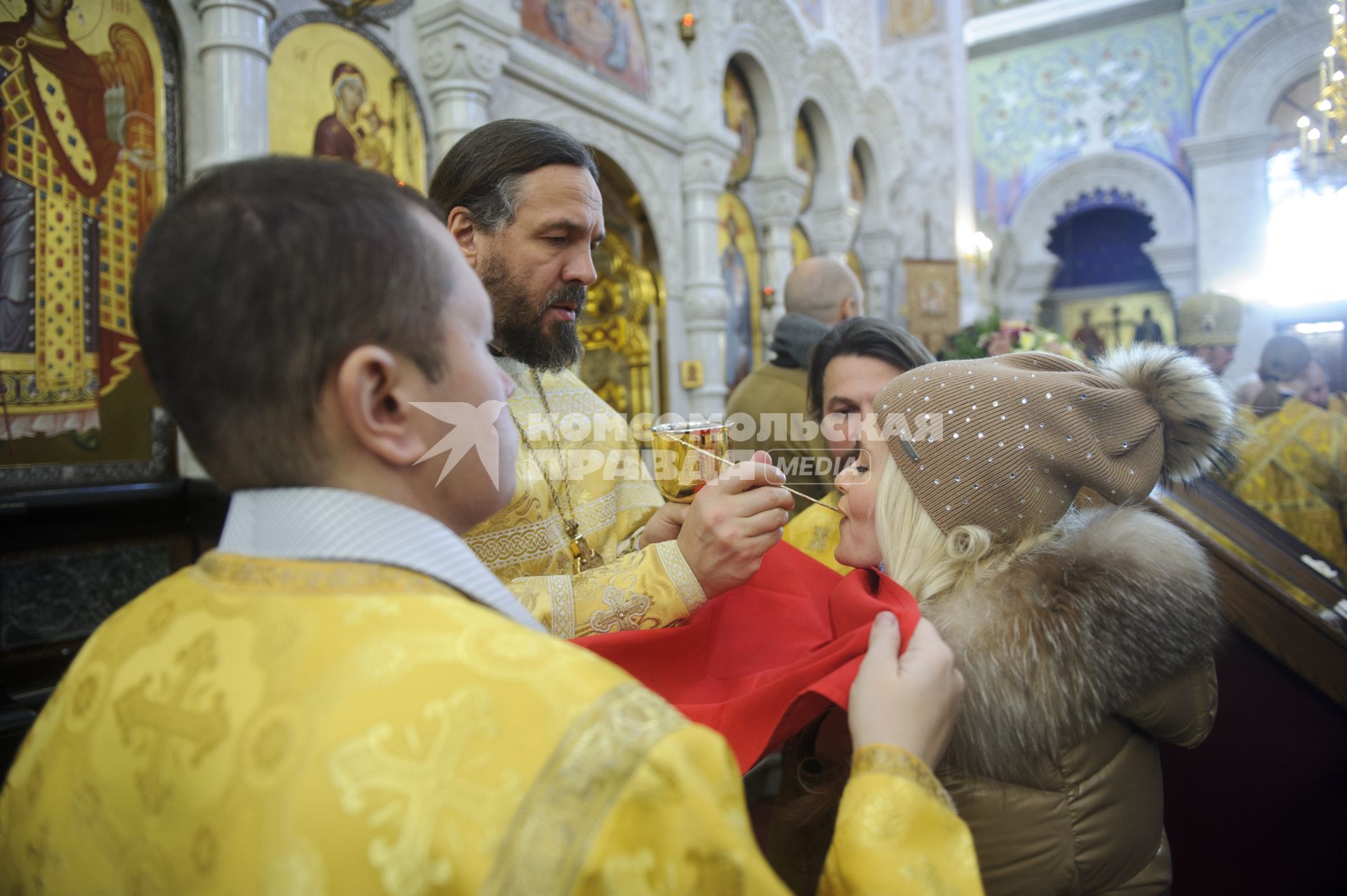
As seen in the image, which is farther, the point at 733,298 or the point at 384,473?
the point at 733,298

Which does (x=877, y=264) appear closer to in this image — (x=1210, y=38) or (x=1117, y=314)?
(x=1210, y=38)

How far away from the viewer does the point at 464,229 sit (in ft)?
6.29

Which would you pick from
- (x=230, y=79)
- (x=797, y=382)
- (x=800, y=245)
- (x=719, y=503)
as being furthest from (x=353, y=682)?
(x=800, y=245)

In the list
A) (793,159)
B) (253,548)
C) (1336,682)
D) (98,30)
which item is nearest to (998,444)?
(253,548)

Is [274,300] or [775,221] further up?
[775,221]

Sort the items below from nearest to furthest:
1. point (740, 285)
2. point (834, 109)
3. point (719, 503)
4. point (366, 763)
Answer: point (366, 763), point (719, 503), point (740, 285), point (834, 109)

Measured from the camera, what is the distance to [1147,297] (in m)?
18.1

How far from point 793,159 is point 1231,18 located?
10.5m

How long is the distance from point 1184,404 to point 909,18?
12.2 m

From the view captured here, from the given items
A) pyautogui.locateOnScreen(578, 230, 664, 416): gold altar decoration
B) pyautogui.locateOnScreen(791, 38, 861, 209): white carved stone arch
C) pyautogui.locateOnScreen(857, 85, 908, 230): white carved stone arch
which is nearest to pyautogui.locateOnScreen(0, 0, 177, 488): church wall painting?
pyautogui.locateOnScreen(578, 230, 664, 416): gold altar decoration

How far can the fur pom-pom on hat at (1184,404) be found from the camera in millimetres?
1336

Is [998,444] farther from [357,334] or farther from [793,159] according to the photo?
[793,159]

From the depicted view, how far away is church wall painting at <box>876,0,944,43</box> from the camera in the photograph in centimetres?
1149

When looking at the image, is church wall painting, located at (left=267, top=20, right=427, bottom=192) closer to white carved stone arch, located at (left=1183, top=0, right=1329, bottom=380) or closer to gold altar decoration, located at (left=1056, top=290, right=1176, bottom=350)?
white carved stone arch, located at (left=1183, top=0, right=1329, bottom=380)
